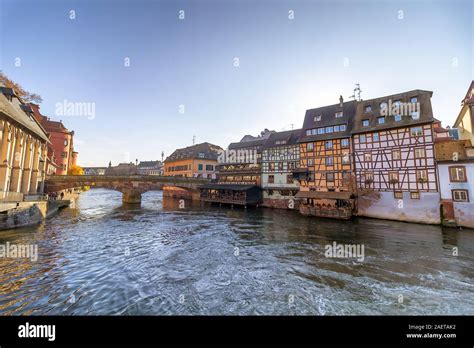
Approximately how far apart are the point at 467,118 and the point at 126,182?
52.2 metres

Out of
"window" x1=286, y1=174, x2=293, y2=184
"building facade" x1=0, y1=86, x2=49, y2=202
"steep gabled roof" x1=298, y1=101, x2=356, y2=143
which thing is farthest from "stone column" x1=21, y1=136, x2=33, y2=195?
"steep gabled roof" x1=298, y1=101, x2=356, y2=143

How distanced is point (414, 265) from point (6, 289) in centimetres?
1890

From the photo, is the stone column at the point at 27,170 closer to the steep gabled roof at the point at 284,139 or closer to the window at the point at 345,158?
the steep gabled roof at the point at 284,139

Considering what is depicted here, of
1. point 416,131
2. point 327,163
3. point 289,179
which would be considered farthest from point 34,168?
point 416,131

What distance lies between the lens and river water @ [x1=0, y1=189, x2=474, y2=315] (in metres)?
7.41

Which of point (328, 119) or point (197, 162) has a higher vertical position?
point (328, 119)

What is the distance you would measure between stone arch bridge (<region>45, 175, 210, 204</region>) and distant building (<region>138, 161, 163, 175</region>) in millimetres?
70942

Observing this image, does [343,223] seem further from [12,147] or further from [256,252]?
[12,147]

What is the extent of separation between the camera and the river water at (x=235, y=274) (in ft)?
24.3

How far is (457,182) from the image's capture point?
2011cm

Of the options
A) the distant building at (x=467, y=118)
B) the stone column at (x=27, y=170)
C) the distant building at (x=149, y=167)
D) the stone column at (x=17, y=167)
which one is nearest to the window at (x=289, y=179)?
the distant building at (x=467, y=118)

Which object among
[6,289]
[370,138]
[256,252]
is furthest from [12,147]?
[370,138]

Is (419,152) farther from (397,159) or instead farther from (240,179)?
(240,179)

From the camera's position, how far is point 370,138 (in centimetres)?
2622
